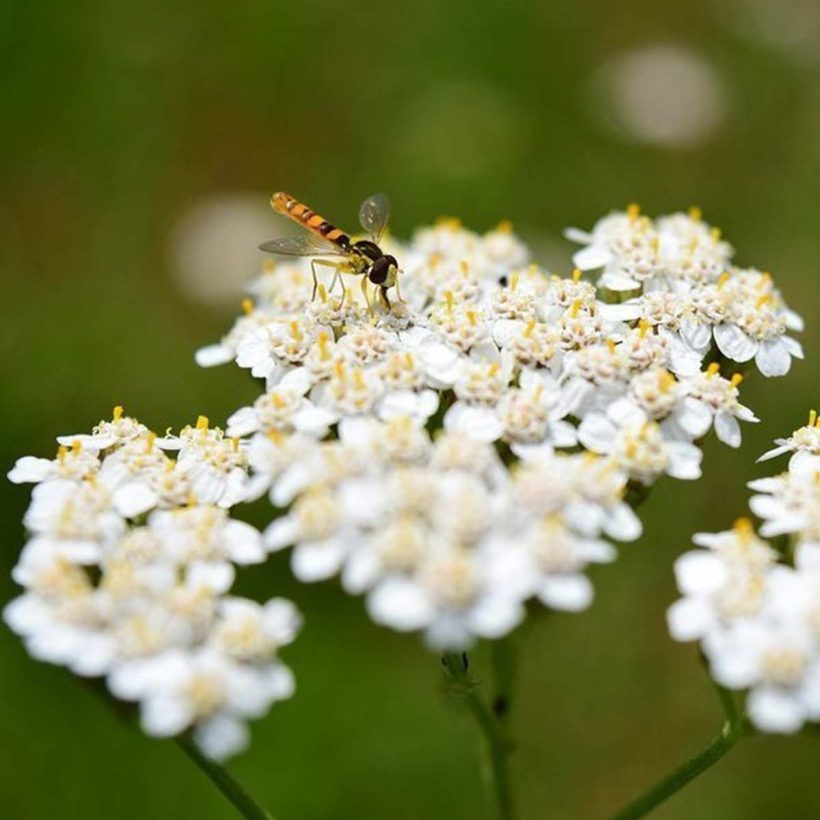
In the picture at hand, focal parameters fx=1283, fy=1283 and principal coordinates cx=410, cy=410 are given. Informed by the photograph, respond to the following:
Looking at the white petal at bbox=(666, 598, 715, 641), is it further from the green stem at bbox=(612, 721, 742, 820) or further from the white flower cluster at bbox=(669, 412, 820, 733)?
the green stem at bbox=(612, 721, 742, 820)

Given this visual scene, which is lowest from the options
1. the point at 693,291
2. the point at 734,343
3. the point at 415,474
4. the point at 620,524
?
the point at 620,524

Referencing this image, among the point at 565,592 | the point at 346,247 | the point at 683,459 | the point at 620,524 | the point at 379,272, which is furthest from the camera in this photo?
the point at 346,247

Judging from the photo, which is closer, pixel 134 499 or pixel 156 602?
pixel 156 602

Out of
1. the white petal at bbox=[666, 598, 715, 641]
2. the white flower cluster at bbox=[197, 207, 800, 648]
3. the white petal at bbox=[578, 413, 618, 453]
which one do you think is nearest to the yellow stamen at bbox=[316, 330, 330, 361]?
the white flower cluster at bbox=[197, 207, 800, 648]

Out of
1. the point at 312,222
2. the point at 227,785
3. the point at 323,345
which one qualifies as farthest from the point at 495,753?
the point at 312,222

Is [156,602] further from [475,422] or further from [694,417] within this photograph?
[694,417]

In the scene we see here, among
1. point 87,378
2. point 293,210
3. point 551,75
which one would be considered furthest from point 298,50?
point 293,210
